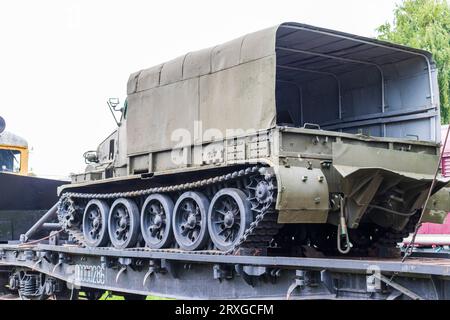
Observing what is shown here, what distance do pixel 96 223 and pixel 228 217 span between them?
11.1 ft

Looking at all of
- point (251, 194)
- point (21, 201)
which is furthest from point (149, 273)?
point (21, 201)

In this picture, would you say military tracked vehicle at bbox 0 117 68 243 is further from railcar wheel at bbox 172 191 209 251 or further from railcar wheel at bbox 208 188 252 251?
railcar wheel at bbox 208 188 252 251

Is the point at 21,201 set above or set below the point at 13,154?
below

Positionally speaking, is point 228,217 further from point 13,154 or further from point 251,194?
point 13,154

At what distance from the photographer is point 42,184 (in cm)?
1457

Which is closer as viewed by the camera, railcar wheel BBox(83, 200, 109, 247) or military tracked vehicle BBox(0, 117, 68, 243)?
railcar wheel BBox(83, 200, 109, 247)

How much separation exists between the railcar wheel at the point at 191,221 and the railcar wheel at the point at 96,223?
6.19 ft

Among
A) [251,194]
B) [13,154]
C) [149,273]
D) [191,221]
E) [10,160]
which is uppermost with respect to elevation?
[13,154]

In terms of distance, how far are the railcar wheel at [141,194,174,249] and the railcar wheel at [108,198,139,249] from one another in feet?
0.78

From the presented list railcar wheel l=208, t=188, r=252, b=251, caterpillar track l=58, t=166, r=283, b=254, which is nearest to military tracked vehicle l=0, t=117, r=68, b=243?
caterpillar track l=58, t=166, r=283, b=254

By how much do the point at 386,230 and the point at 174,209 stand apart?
9.64 feet

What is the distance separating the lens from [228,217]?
8.46 metres

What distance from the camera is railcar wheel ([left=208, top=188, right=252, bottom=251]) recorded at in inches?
324
